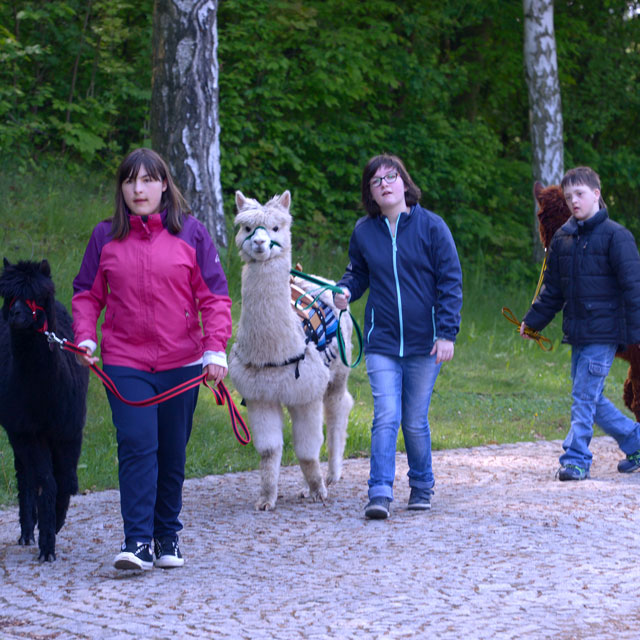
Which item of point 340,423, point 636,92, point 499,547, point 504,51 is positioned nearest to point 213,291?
point 499,547

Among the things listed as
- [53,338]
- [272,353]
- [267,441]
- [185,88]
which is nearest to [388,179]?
[272,353]

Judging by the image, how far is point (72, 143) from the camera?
44.3 ft

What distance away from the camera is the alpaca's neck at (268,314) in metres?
5.96

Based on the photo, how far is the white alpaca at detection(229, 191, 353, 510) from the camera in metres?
5.95

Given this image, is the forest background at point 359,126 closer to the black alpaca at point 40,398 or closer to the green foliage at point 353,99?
the green foliage at point 353,99

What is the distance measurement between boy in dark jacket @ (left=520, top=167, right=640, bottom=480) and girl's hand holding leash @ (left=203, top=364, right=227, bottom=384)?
3.00m

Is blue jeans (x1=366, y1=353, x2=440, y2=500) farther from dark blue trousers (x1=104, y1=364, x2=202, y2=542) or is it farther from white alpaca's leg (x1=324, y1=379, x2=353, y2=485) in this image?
dark blue trousers (x1=104, y1=364, x2=202, y2=542)

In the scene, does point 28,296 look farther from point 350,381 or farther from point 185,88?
point 185,88

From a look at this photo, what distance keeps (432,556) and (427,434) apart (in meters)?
1.32

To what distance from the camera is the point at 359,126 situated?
56.7ft

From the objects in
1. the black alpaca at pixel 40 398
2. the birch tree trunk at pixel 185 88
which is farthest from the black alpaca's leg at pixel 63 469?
the birch tree trunk at pixel 185 88

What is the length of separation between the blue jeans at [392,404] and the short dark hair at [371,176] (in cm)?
86

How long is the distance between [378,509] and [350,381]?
4.99 m

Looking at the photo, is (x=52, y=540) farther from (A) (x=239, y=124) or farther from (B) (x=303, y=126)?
(B) (x=303, y=126)
